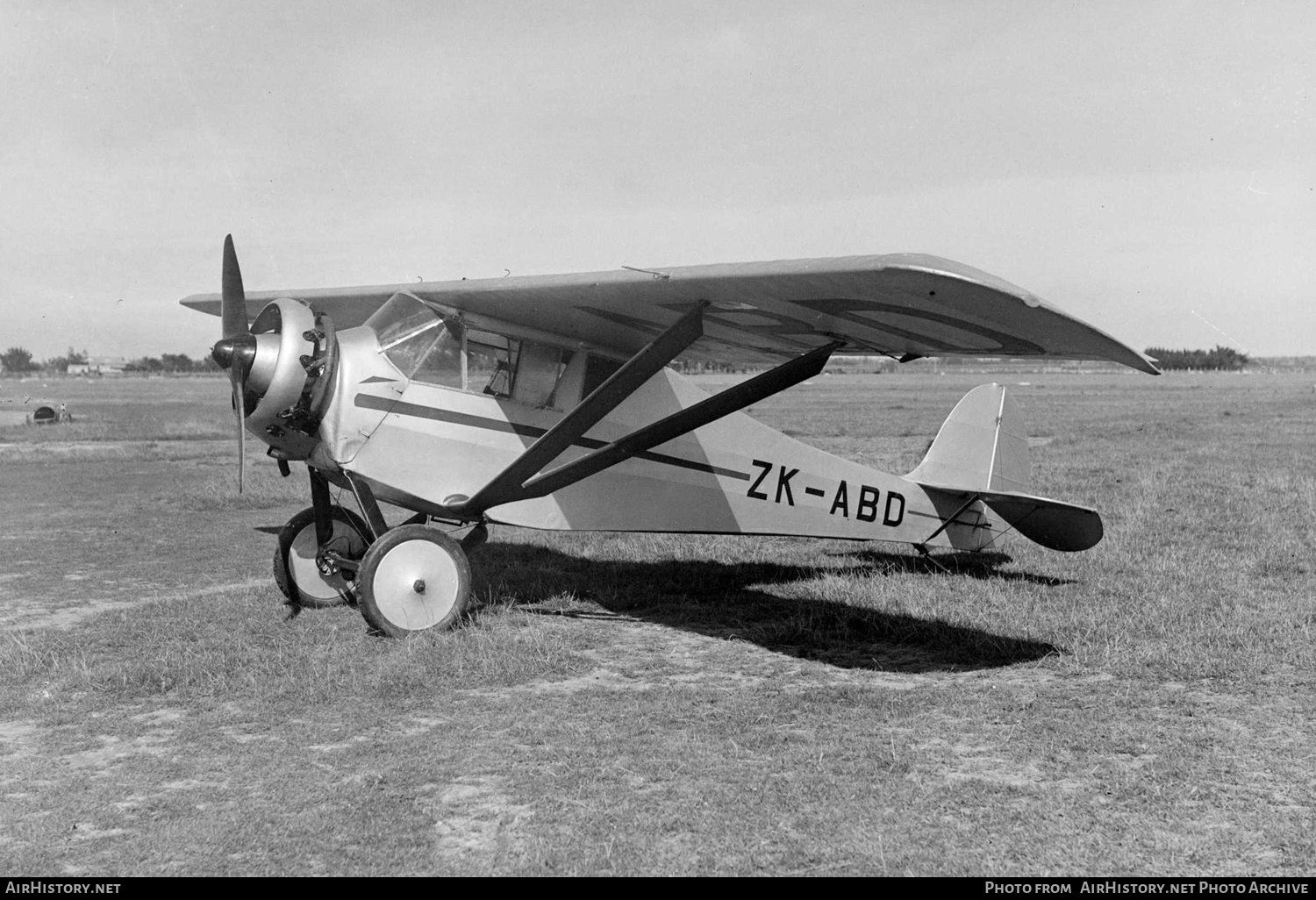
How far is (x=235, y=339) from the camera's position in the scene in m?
6.69

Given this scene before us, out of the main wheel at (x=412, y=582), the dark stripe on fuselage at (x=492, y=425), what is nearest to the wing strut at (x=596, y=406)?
Result: the dark stripe on fuselage at (x=492, y=425)

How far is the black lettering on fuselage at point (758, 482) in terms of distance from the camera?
8.21 metres

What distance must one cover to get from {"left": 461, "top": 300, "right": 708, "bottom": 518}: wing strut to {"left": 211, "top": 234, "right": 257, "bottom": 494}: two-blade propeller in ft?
5.71

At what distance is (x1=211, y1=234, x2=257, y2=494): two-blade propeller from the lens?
662cm

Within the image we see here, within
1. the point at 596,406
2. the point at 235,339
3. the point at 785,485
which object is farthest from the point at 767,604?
the point at 235,339

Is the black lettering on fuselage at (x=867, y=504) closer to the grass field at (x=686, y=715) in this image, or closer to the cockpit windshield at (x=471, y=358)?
the grass field at (x=686, y=715)

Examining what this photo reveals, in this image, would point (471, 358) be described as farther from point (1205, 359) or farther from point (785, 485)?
point (1205, 359)

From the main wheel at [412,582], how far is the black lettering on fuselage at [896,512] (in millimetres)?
3930

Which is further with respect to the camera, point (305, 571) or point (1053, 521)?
point (1053, 521)

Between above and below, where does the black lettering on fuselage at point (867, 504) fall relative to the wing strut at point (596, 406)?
below

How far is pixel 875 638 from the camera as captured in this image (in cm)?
717

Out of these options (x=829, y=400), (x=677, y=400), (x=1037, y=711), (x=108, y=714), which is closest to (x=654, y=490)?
(x=677, y=400)

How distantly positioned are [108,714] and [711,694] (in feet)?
10.6

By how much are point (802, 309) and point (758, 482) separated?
231 cm
